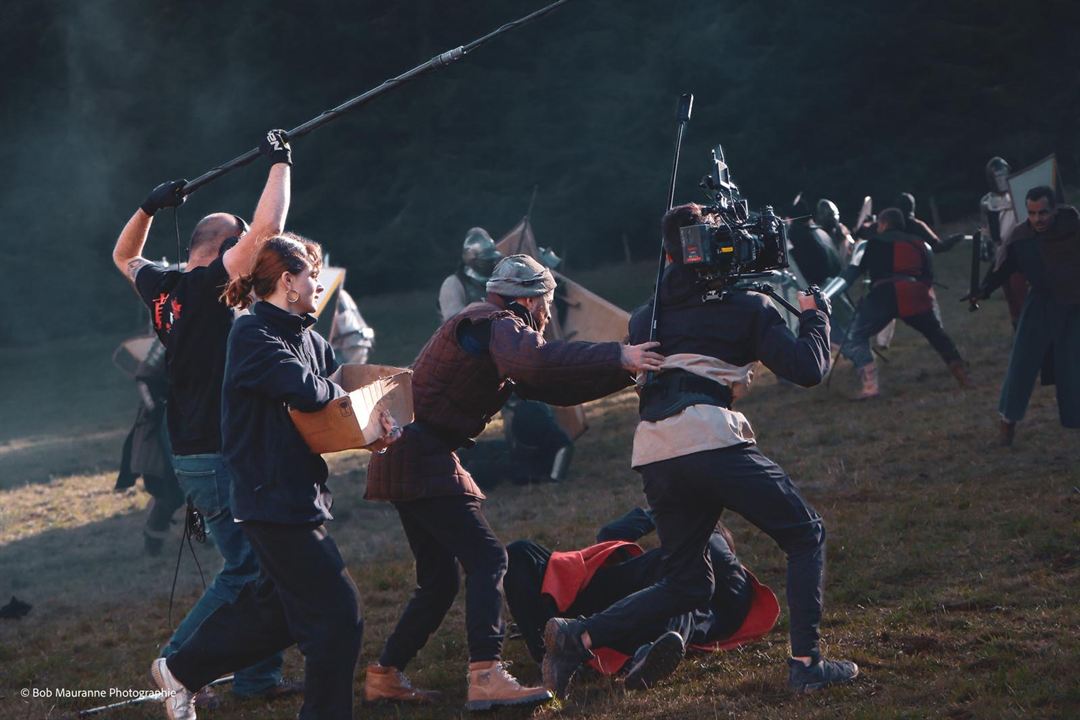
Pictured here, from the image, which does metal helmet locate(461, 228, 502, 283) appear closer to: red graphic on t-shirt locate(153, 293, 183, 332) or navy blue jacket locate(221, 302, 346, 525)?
red graphic on t-shirt locate(153, 293, 183, 332)

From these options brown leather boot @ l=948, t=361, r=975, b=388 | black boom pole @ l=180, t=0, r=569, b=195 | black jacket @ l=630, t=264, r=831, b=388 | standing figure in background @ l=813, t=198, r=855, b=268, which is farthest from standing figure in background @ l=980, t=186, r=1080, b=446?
standing figure in background @ l=813, t=198, r=855, b=268

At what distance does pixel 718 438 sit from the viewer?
13.1ft

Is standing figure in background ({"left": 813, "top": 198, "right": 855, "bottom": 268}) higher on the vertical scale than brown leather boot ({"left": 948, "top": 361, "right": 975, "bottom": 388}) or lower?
higher

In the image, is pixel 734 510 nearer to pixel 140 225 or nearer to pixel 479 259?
pixel 140 225

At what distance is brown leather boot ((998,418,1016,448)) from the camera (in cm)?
780

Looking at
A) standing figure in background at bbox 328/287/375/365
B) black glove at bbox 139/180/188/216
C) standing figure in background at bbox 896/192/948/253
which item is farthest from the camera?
standing figure in background at bbox 896/192/948/253

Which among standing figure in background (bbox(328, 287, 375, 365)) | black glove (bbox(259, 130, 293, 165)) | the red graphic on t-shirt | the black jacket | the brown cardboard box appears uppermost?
black glove (bbox(259, 130, 293, 165))

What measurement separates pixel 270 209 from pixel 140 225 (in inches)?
28.6

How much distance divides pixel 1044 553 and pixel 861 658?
1486 millimetres

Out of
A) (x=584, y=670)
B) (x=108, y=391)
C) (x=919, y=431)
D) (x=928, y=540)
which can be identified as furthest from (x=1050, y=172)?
(x=108, y=391)

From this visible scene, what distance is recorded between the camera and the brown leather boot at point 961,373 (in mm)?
10262

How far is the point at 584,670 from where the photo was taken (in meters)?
4.56

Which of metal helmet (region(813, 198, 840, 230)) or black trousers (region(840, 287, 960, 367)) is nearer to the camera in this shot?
black trousers (region(840, 287, 960, 367))

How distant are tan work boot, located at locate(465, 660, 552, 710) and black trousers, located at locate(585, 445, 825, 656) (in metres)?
0.50
